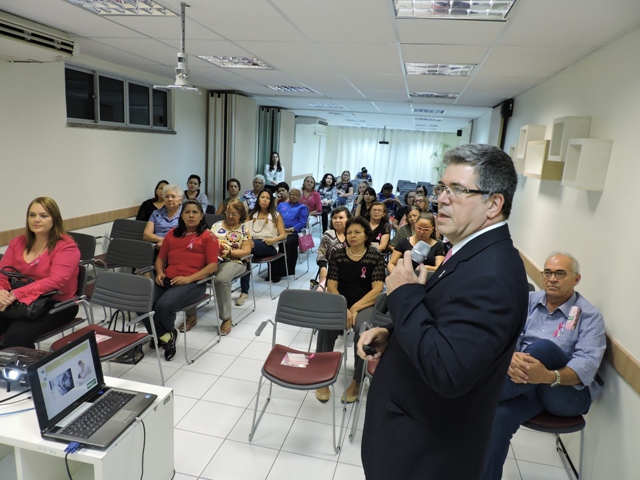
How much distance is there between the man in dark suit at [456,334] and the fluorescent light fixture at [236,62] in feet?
13.7

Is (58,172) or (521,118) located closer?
(58,172)

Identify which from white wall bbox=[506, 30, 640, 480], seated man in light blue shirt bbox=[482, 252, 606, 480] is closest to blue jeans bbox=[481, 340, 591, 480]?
seated man in light blue shirt bbox=[482, 252, 606, 480]

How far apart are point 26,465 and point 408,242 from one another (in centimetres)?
374

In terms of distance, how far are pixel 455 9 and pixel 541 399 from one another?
8.04 feet

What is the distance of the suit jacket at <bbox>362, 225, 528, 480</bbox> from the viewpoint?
1.14m

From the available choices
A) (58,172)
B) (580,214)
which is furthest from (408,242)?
(58,172)

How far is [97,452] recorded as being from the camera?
181 centimetres

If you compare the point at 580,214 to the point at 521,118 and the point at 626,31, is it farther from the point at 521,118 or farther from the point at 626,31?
the point at 521,118

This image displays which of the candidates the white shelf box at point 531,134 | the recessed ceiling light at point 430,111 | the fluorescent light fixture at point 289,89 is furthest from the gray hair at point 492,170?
the recessed ceiling light at point 430,111

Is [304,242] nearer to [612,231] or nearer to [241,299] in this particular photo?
[241,299]

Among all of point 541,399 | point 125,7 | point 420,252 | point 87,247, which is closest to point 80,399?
point 420,252

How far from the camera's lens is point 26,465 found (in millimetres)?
1923

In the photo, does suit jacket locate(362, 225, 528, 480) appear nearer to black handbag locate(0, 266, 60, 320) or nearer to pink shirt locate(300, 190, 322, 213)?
black handbag locate(0, 266, 60, 320)

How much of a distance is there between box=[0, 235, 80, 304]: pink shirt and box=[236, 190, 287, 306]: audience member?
2.32 meters
